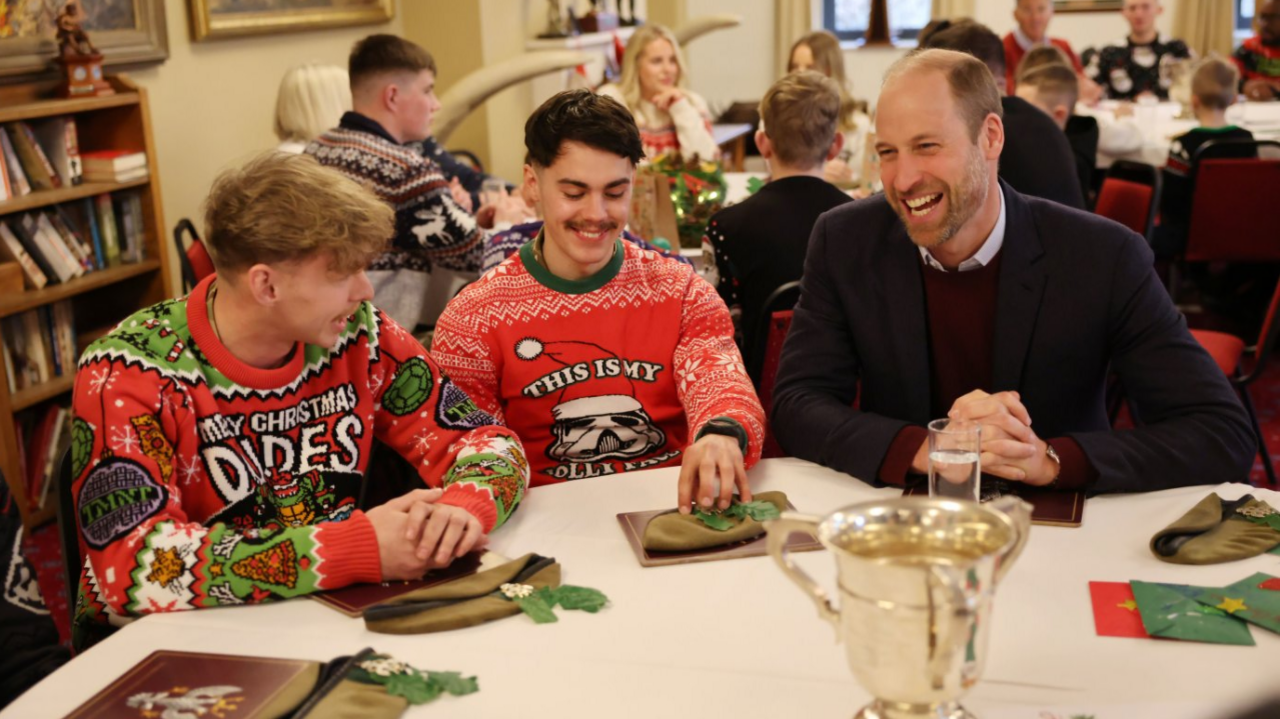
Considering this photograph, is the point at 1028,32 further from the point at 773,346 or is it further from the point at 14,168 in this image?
the point at 14,168

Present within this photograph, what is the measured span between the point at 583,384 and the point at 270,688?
1039 millimetres

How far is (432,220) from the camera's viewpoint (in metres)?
3.77

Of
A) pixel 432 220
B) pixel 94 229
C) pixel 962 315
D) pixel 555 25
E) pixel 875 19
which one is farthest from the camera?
pixel 875 19

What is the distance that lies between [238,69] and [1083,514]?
180 inches

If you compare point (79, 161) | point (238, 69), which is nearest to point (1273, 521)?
point (79, 161)

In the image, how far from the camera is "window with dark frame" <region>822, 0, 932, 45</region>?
361 inches

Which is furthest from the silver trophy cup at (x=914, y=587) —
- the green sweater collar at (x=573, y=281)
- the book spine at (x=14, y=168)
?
the book spine at (x=14, y=168)

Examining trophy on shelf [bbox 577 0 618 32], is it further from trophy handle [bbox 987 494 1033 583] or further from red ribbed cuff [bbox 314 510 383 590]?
trophy handle [bbox 987 494 1033 583]

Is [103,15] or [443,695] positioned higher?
[103,15]

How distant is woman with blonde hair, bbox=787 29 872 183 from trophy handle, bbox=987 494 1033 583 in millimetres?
4150

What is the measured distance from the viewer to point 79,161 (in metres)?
4.17

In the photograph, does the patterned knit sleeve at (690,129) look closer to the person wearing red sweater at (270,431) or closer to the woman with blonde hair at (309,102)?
the woman with blonde hair at (309,102)

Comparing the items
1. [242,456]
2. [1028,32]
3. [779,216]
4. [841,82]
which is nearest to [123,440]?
[242,456]

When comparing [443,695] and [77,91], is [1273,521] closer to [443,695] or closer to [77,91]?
[443,695]
